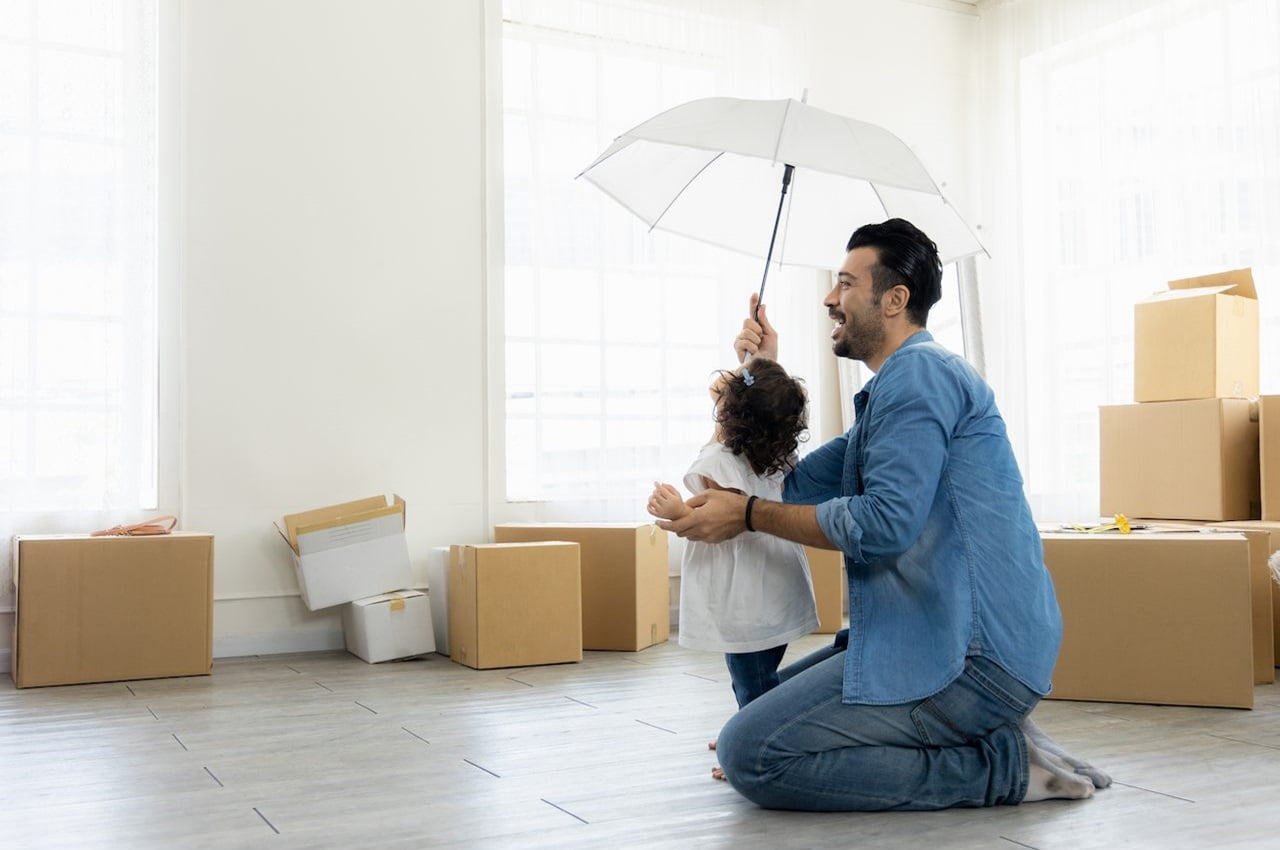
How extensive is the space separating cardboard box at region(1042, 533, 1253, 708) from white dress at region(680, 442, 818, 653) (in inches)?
39.4

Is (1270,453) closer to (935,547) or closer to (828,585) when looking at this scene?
(828,585)

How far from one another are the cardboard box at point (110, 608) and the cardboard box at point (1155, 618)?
8.66 feet

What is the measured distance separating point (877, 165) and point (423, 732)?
1.74 meters

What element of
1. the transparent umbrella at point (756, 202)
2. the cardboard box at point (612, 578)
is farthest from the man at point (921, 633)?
the cardboard box at point (612, 578)

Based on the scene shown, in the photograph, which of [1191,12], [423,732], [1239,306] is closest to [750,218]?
[423,732]

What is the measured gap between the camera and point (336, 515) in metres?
4.11

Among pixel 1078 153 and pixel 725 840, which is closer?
pixel 725 840

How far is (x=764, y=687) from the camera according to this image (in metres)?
2.44

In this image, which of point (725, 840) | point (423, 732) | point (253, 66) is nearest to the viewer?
point (725, 840)

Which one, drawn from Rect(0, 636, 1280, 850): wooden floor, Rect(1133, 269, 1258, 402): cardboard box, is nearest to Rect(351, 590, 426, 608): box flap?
Rect(0, 636, 1280, 850): wooden floor

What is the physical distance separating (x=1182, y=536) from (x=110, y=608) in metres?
3.20

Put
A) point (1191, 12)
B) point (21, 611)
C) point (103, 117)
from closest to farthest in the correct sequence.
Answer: point (21, 611), point (103, 117), point (1191, 12)

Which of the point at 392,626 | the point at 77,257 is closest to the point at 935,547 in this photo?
the point at 392,626

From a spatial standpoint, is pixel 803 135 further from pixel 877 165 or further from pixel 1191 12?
pixel 1191 12
